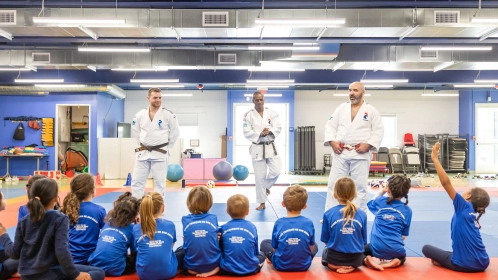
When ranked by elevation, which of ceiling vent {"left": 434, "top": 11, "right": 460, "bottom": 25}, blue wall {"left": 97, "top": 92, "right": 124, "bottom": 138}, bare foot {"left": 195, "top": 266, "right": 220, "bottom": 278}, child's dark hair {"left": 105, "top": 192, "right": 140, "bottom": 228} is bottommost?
bare foot {"left": 195, "top": 266, "right": 220, "bottom": 278}

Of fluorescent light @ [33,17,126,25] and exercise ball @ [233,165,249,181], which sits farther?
exercise ball @ [233,165,249,181]

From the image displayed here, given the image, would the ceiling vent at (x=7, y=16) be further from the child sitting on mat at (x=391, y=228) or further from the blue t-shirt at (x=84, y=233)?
the child sitting on mat at (x=391, y=228)

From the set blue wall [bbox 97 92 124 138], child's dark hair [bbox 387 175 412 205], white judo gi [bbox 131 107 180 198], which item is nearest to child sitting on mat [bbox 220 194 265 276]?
child's dark hair [bbox 387 175 412 205]

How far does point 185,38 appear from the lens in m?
11.0

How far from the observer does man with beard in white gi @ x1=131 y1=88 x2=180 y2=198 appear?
549cm

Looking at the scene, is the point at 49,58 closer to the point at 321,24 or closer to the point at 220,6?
the point at 220,6

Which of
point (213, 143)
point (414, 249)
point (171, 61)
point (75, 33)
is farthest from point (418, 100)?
point (414, 249)

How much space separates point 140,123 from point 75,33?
19.9ft

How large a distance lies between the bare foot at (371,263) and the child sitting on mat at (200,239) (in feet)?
4.32

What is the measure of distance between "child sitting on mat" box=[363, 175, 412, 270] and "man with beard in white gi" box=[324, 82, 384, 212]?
3.41 feet

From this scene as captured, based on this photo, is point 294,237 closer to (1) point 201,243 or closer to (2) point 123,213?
(1) point 201,243

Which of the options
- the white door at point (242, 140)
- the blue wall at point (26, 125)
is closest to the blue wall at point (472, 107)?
the white door at point (242, 140)

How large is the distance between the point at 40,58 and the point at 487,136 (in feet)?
63.1

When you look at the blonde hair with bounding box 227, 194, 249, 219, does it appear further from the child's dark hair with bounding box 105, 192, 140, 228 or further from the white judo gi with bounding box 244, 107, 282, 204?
the white judo gi with bounding box 244, 107, 282, 204
